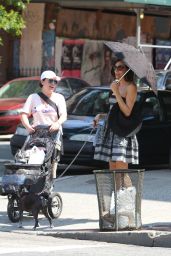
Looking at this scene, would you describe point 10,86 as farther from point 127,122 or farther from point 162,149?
point 127,122

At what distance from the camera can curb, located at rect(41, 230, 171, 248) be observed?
10.2 meters

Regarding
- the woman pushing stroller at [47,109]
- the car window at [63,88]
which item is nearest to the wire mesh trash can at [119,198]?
the woman pushing stroller at [47,109]

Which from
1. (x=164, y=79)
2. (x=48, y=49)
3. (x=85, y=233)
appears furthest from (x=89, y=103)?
(x=48, y=49)

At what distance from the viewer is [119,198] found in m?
10.7

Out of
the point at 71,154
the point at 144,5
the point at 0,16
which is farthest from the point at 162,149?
the point at 0,16

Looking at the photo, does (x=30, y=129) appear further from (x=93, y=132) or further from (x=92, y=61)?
(x=92, y=61)

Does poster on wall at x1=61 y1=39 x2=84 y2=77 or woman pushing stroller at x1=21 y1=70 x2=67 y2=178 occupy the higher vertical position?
poster on wall at x1=61 y1=39 x2=84 y2=77

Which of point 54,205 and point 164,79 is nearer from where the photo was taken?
point 54,205

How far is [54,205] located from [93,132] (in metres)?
4.35

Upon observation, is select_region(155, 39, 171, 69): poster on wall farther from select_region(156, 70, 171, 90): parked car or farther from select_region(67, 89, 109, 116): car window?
select_region(67, 89, 109, 116): car window

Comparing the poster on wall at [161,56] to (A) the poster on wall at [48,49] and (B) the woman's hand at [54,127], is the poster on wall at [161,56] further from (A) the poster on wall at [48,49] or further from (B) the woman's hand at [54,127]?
(B) the woman's hand at [54,127]

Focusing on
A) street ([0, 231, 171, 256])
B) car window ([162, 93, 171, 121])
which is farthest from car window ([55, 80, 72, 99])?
street ([0, 231, 171, 256])

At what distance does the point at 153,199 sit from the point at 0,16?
9927mm

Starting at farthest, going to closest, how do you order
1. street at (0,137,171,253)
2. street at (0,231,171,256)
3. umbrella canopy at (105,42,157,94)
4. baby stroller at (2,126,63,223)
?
baby stroller at (2,126,63,223)
umbrella canopy at (105,42,157,94)
street at (0,137,171,253)
street at (0,231,171,256)
